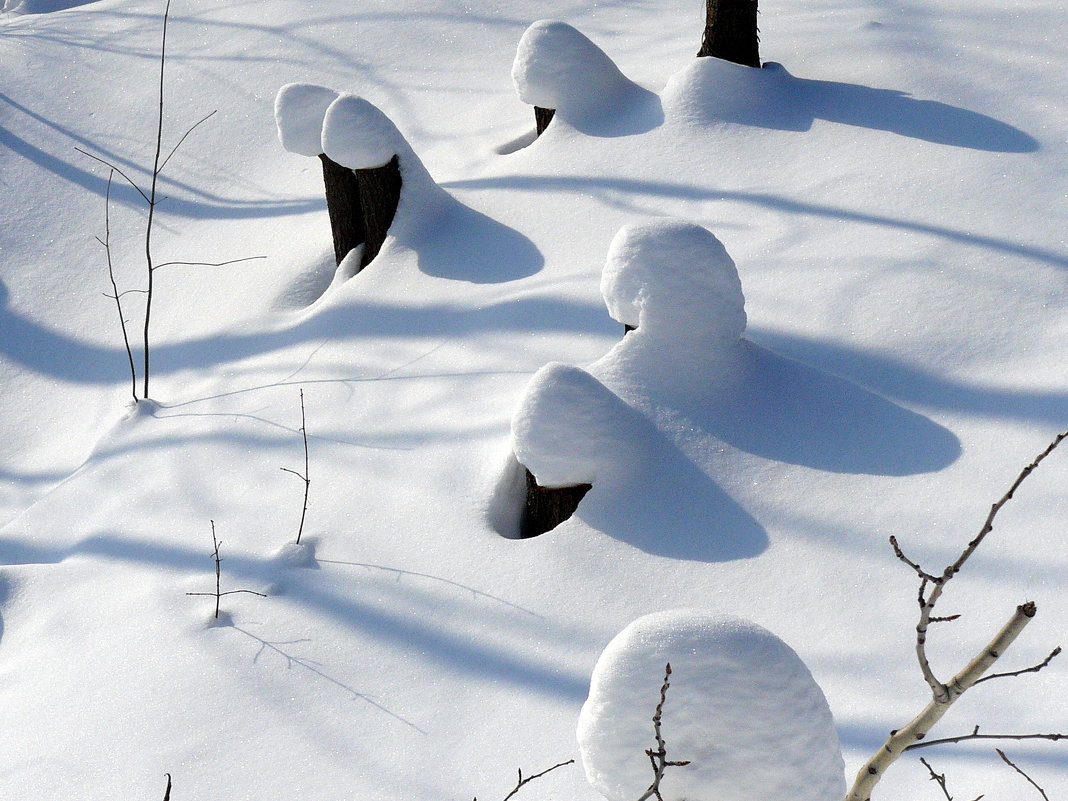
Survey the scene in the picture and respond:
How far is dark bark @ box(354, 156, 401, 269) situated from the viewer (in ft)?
18.6

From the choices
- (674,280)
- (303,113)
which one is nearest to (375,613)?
(674,280)

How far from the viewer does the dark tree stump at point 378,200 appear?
567cm

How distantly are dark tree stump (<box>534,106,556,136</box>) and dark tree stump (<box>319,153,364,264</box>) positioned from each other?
4.31 feet

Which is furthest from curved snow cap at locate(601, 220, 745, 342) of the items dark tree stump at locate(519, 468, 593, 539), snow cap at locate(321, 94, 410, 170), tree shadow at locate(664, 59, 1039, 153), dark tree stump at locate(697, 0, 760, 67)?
dark tree stump at locate(697, 0, 760, 67)

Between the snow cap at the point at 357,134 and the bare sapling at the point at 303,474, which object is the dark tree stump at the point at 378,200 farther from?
the bare sapling at the point at 303,474

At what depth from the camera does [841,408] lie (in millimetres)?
3998

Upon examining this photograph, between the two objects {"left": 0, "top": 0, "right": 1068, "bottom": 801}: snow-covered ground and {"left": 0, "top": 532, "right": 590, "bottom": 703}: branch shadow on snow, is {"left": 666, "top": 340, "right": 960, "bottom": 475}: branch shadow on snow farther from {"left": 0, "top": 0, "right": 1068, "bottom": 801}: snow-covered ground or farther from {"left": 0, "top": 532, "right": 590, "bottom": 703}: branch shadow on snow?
{"left": 0, "top": 532, "right": 590, "bottom": 703}: branch shadow on snow

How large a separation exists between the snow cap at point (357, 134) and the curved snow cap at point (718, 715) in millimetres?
3887

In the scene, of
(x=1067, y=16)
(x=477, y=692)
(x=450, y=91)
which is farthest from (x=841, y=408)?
(x=450, y=91)

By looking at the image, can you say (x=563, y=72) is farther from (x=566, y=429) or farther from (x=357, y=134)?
(x=566, y=429)

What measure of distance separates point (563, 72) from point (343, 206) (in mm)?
1534

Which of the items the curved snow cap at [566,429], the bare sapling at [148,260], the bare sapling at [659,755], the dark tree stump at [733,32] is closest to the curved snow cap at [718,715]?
the bare sapling at [659,755]

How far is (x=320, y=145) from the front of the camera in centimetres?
602

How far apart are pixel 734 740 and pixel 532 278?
10.9ft
